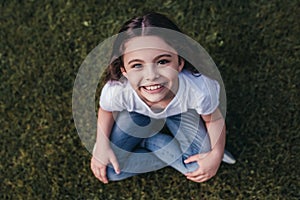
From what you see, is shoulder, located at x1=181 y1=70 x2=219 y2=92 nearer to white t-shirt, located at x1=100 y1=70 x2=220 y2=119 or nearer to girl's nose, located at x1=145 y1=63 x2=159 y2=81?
white t-shirt, located at x1=100 y1=70 x2=220 y2=119

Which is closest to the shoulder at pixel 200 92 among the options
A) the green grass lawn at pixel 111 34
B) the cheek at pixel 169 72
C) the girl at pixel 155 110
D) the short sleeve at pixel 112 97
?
the girl at pixel 155 110

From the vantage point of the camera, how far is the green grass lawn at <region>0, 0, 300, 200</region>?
225cm

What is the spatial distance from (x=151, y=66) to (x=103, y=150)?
56 cm

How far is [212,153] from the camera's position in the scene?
2004 mm

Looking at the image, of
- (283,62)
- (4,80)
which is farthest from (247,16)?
(4,80)

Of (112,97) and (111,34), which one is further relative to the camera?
(111,34)

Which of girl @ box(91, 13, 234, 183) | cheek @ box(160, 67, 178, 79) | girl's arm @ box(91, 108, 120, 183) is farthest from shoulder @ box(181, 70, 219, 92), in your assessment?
girl's arm @ box(91, 108, 120, 183)

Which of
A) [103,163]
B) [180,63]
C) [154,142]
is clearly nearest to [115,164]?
[103,163]

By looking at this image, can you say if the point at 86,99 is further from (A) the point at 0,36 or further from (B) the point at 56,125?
(A) the point at 0,36

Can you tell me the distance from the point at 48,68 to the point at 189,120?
0.85 meters

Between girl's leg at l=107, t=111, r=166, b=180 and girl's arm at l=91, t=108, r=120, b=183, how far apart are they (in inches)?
0.8

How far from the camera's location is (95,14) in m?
2.54

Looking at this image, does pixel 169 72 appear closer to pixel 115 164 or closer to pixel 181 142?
pixel 181 142

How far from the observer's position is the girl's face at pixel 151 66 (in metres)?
1.62
